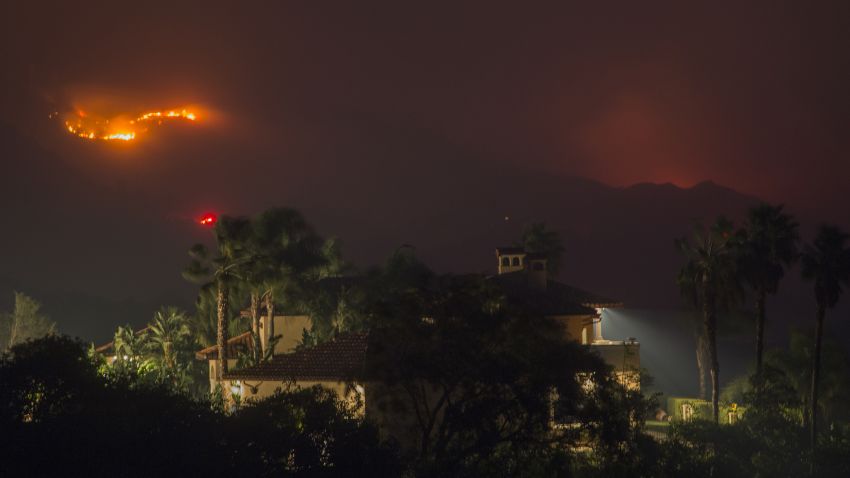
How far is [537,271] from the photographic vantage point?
65000 mm

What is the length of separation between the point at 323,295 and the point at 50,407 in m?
45.3

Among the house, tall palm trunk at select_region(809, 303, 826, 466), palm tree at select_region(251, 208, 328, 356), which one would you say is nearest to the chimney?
the house

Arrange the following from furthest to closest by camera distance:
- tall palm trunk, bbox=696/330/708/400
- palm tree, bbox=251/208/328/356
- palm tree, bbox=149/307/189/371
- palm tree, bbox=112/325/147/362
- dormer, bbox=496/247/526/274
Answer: tall palm trunk, bbox=696/330/708/400, palm tree, bbox=251/208/328/356, dormer, bbox=496/247/526/274, palm tree, bbox=149/307/189/371, palm tree, bbox=112/325/147/362

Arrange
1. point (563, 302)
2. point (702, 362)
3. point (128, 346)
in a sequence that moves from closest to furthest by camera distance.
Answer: point (563, 302) → point (128, 346) → point (702, 362)

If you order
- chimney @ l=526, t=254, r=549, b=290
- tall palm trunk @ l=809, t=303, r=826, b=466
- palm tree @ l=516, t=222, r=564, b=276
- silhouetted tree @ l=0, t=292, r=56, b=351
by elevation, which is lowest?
tall palm trunk @ l=809, t=303, r=826, b=466

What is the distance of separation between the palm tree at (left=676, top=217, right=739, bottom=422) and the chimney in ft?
28.1

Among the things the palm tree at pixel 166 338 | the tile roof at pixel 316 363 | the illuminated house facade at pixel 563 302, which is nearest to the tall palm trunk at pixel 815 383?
the illuminated house facade at pixel 563 302

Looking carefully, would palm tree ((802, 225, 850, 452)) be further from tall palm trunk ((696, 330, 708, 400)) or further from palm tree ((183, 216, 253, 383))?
palm tree ((183, 216, 253, 383))

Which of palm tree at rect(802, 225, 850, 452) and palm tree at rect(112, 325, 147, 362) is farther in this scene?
palm tree at rect(112, 325, 147, 362)

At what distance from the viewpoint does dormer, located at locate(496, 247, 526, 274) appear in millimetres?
69000

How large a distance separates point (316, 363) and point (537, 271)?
23.3 m

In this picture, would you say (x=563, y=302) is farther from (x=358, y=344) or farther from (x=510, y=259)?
(x=358, y=344)

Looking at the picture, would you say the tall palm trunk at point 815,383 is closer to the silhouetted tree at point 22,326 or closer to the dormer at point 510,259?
the dormer at point 510,259

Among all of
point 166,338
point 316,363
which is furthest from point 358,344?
point 166,338
